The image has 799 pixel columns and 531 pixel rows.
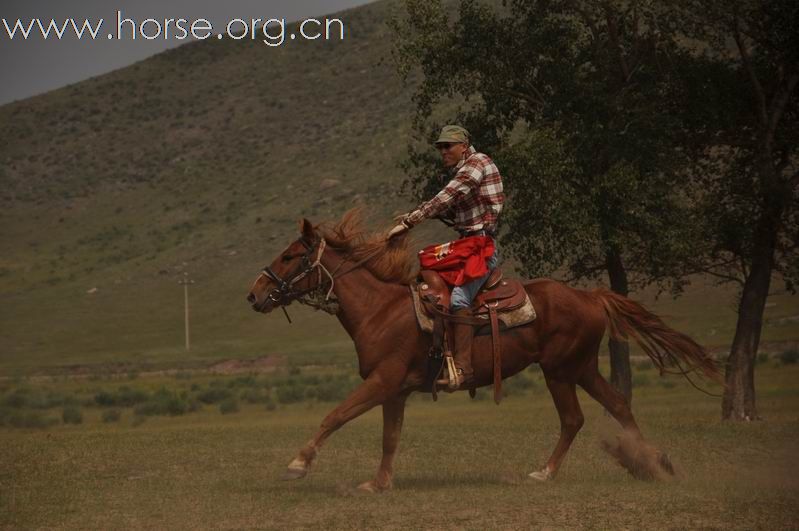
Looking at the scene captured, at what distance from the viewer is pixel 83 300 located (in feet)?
285

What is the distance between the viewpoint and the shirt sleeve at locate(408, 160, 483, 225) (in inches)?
518

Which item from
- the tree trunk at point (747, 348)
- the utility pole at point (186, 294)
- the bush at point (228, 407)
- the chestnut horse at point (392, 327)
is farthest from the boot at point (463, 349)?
the utility pole at point (186, 294)

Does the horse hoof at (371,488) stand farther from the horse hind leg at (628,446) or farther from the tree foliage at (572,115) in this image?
the tree foliage at (572,115)

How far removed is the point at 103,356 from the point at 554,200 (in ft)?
174

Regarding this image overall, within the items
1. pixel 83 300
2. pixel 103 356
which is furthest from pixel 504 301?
pixel 83 300

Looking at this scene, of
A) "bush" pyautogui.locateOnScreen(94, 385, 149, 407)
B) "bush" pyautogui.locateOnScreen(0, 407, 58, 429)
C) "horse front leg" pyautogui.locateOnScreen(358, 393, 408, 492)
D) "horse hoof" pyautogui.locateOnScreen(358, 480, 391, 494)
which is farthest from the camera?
"bush" pyautogui.locateOnScreen(94, 385, 149, 407)

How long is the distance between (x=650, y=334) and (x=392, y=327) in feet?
11.4

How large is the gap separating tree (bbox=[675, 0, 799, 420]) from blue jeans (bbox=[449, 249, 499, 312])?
10106 mm

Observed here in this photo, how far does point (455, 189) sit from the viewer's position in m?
13.2

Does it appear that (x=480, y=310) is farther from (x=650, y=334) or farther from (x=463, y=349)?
(x=650, y=334)

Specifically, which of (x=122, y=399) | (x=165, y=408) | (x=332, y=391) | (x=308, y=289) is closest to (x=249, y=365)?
(x=122, y=399)

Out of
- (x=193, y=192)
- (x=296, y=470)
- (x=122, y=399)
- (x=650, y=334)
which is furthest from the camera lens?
(x=193, y=192)

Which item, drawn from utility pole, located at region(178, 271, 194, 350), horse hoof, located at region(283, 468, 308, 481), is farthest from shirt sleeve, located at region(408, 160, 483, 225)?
utility pole, located at region(178, 271, 194, 350)

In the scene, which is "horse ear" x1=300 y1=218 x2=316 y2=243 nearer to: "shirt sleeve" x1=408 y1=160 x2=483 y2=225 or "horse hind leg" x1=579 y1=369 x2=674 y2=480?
"shirt sleeve" x1=408 y1=160 x2=483 y2=225
